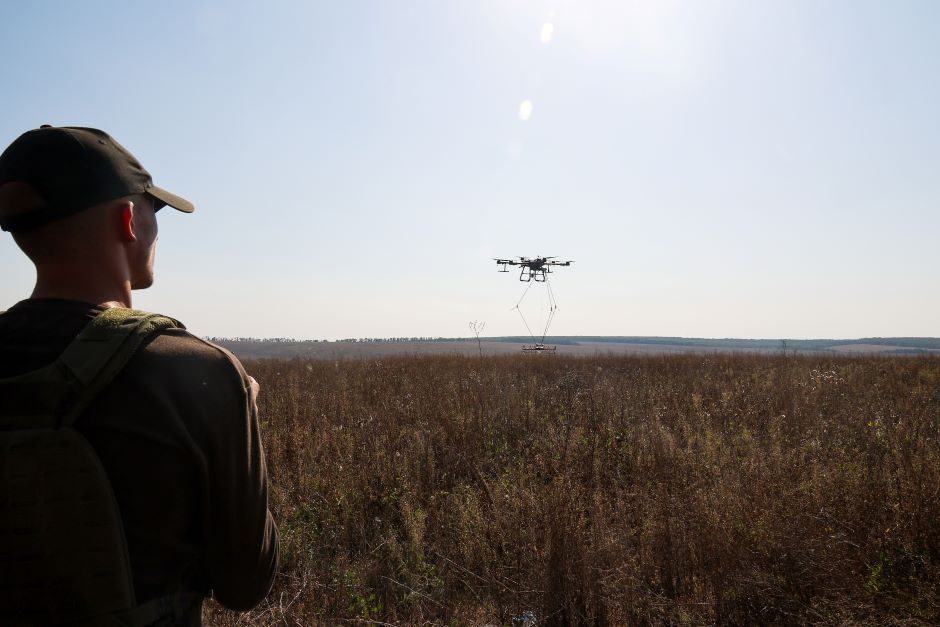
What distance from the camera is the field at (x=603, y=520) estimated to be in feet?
9.35

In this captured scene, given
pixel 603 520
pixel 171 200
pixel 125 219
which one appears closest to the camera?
pixel 125 219

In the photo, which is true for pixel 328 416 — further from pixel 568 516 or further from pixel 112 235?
pixel 112 235

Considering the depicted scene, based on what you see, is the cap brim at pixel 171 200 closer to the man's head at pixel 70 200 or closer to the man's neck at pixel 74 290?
the man's head at pixel 70 200

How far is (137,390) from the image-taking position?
1.03 m

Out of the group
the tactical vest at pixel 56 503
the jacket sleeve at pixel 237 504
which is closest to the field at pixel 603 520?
the jacket sleeve at pixel 237 504

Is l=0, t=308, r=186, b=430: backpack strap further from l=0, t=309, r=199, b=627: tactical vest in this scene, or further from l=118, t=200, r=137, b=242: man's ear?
l=118, t=200, r=137, b=242: man's ear

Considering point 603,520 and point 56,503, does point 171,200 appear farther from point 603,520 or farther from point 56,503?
point 603,520

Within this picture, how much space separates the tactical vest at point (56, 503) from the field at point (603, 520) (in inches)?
78.5

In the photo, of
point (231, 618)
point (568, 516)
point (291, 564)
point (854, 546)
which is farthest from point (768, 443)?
point (231, 618)

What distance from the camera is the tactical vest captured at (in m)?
0.97

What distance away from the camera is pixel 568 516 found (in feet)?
10.6

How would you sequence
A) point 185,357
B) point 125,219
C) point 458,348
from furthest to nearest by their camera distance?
point 458,348, point 125,219, point 185,357

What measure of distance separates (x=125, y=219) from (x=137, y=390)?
0.45 m

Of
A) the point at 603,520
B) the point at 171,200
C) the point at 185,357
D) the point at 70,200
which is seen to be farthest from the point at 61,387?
the point at 603,520
